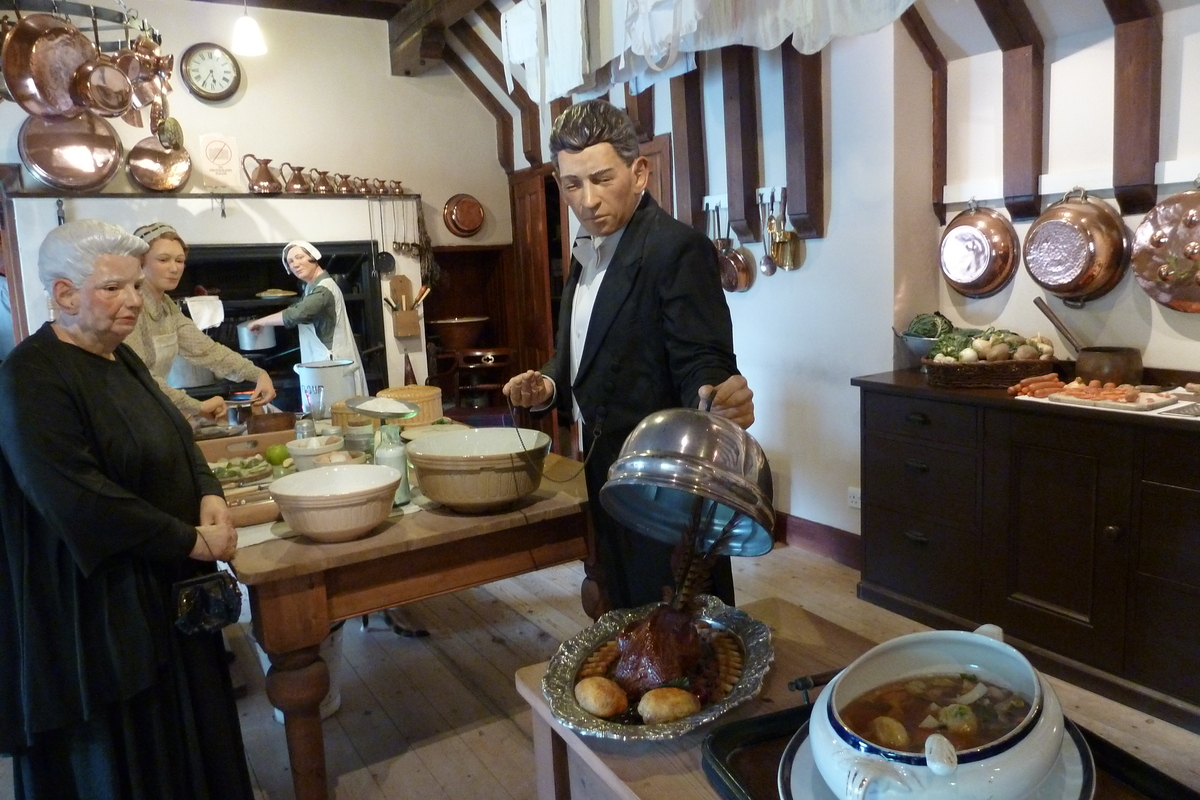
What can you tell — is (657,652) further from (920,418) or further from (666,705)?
Answer: (920,418)

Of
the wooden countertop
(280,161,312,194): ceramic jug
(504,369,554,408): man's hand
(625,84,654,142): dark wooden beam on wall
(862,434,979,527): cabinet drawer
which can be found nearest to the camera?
the wooden countertop

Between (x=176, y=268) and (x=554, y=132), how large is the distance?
168 cm

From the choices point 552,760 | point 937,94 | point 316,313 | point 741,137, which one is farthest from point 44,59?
point 552,760

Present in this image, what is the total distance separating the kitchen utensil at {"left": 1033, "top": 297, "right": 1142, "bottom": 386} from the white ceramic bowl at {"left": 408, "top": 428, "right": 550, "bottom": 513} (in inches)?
72.7

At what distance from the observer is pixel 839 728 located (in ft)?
2.68

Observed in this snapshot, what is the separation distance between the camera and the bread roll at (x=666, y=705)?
3.38 ft

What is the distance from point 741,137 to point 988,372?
59.4 inches

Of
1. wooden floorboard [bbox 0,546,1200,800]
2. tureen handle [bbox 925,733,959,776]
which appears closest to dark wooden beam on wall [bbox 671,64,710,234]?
wooden floorboard [bbox 0,546,1200,800]

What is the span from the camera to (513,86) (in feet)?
17.2

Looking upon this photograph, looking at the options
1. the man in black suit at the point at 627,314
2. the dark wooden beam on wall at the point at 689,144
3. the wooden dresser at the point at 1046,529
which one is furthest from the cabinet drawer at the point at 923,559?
the dark wooden beam on wall at the point at 689,144

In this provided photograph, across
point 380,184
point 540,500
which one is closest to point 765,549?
point 540,500

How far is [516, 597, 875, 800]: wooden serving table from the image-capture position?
3.20 feet

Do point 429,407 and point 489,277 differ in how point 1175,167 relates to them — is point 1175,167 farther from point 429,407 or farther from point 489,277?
point 489,277

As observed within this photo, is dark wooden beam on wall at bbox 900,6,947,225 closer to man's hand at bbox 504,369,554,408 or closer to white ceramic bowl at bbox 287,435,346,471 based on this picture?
man's hand at bbox 504,369,554,408
